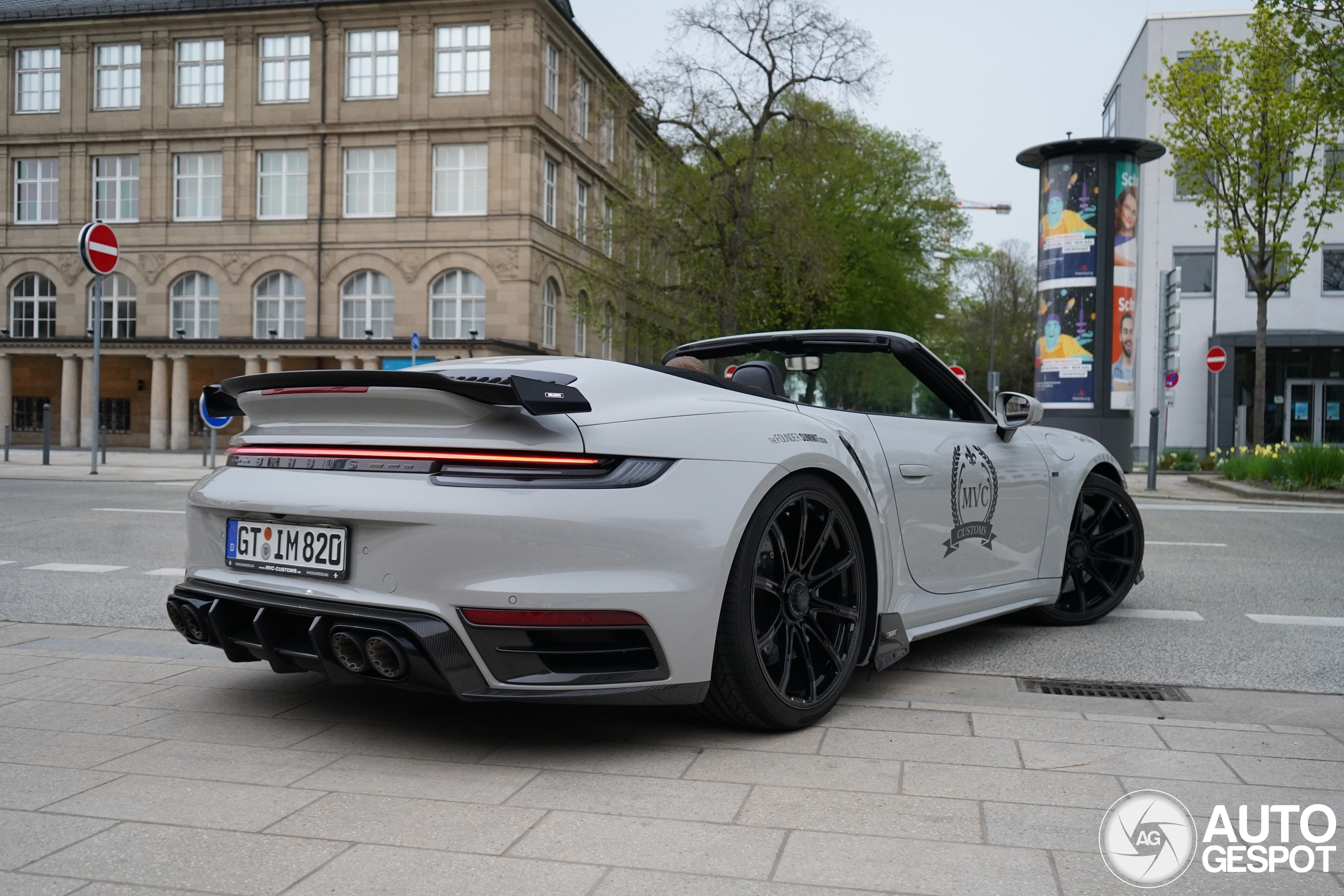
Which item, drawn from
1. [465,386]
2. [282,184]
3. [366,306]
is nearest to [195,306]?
[282,184]

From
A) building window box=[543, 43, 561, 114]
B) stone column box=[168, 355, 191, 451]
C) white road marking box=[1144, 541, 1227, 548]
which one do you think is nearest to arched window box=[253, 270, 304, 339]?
stone column box=[168, 355, 191, 451]

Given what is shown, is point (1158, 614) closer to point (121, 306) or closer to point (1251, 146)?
point (1251, 146)

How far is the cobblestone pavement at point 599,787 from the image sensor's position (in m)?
2.39

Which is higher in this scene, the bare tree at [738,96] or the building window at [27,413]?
the bare tree at [738,96]

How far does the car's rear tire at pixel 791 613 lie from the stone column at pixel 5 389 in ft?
146

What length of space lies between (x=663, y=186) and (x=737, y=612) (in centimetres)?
2646

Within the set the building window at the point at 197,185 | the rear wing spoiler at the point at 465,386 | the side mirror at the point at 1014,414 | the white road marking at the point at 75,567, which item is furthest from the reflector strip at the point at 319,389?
the building window at the point at 197,185

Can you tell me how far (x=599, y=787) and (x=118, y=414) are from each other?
A: 145 feet

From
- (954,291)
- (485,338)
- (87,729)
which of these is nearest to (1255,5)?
(87,729)

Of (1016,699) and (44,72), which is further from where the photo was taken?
(44,72)

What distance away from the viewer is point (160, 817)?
8.82ft

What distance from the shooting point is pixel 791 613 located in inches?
138

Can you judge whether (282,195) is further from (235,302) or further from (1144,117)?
(1144,117)

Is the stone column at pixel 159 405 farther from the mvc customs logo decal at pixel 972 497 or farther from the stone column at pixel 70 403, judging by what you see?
the mvc customs logo decal at pixel 972 497
